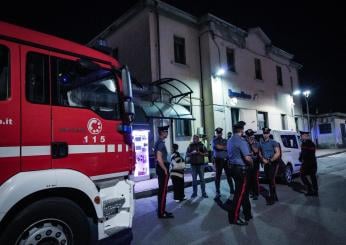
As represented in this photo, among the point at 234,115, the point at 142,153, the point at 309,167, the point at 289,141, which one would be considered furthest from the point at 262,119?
the point at 309,167

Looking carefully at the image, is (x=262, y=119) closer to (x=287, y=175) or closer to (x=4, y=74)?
(x=287, y=175)

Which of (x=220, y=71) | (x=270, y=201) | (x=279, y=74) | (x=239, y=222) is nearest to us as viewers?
(x=239, y=222)

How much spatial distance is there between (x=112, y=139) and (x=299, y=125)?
25095 millimetres

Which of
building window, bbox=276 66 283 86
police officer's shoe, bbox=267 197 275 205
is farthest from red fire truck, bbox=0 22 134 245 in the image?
building window, bbox=276 66 283 86

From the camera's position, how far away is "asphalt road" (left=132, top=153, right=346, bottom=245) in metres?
4.52

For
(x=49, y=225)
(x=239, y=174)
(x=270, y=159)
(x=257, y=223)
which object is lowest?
(x=257, y=223)

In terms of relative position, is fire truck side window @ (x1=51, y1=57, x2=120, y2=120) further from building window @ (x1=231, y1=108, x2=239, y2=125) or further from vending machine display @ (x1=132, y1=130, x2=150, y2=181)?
building window @ (x1=231, y1=108, x2=239, y2=125)

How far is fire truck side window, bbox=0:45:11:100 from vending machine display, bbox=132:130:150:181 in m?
8.60

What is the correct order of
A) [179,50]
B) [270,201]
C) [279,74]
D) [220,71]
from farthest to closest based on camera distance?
[279,74]
[220,71]
[179,50]
[270,201]

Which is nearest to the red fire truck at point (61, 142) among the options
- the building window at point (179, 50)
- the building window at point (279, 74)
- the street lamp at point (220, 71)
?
the building window at point (179, 50)

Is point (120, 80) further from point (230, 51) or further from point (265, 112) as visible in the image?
point (265, 112)

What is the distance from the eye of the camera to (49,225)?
3086 millimetres

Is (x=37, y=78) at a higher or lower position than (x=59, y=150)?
higher

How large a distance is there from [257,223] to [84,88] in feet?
13.4
